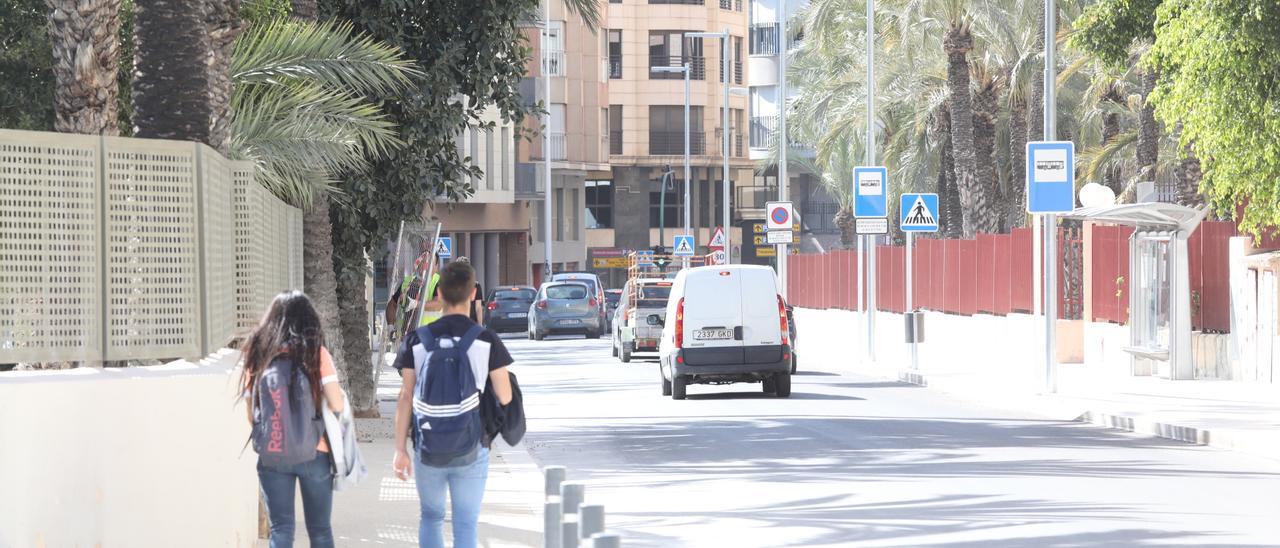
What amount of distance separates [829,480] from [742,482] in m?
0.67

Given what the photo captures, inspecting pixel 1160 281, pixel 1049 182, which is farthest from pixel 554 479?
pixel 1160 281

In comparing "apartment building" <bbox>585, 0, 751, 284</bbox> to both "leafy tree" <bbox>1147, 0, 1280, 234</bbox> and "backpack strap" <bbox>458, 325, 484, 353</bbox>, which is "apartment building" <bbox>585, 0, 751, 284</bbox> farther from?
"backpack strap" <bbox>458, 325, 484, 353</bbox>

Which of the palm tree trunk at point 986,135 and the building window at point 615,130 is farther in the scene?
the building window at point 615,130

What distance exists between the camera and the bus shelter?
1069 inches

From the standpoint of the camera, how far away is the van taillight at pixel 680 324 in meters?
25.9

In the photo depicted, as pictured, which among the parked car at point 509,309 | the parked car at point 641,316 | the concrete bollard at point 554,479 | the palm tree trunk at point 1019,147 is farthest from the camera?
the parked car at point 509,309

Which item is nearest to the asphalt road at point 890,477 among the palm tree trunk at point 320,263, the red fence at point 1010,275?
the palm tree trunk at point 320,263

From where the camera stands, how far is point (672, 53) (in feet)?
323

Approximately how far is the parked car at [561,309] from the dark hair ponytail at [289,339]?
4346cm

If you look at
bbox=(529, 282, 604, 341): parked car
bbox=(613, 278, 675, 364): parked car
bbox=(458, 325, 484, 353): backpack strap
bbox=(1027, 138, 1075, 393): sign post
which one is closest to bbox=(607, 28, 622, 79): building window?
bbox=(529, 282, 604, 341): parked car

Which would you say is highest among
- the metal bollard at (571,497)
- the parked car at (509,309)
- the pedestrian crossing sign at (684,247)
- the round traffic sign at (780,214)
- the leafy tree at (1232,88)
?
the leafy tree at (1232,88)

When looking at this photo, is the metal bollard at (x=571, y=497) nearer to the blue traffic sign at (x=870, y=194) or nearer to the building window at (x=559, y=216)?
the blue traffic sign at (x=870, y=194)

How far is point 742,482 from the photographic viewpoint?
15.3 m

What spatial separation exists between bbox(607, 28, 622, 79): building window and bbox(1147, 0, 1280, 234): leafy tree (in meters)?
76.5
